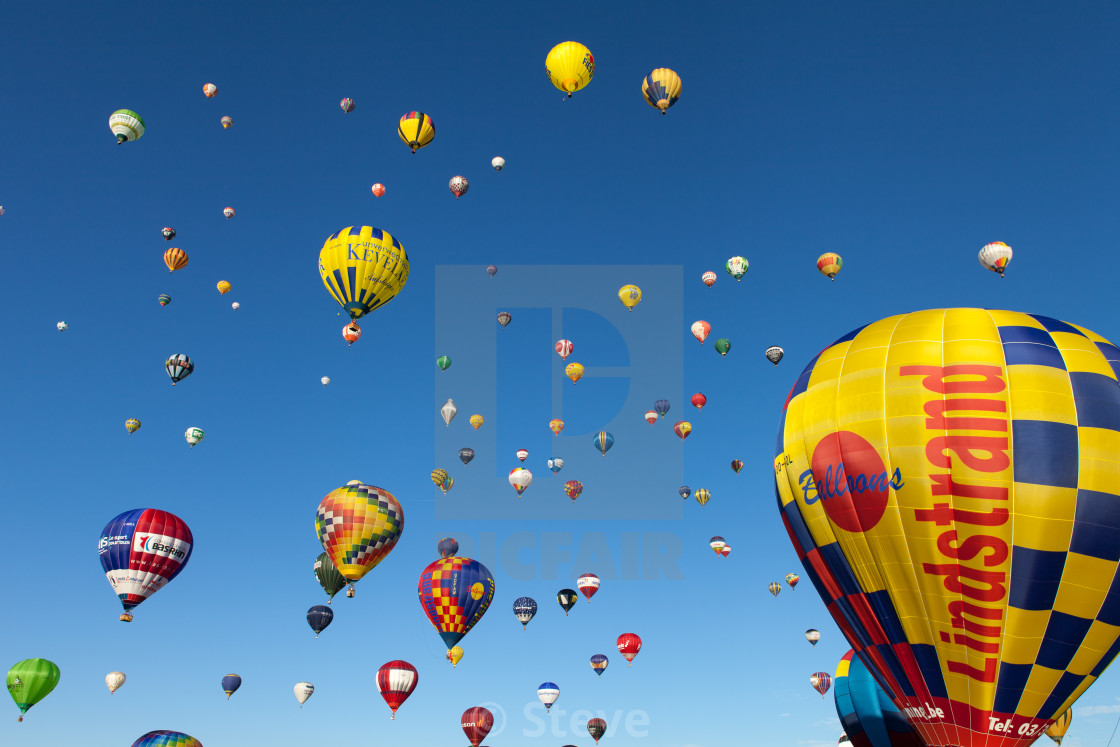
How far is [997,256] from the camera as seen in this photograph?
2675cm

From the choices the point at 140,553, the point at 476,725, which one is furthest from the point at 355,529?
the point at 476,725

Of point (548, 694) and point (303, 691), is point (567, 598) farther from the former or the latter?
point (303, 691)

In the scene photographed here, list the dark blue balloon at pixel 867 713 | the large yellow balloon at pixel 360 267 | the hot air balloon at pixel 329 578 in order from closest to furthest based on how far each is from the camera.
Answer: the dark blue balloon at pixel 867 713, the large yellow balloon at pixel 360 267, the hot air balloon at pixel 329 578

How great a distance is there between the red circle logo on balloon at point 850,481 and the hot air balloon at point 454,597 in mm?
17383

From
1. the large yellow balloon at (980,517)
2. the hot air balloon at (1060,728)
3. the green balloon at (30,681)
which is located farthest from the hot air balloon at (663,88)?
the green balloon at (30,681)

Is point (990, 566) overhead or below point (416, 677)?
overhead

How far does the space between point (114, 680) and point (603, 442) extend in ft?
76.2

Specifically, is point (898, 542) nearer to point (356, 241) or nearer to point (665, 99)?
point (356, 241)

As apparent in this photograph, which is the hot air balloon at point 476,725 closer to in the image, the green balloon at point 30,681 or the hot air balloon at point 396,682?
the hot air balloon at point 396,682

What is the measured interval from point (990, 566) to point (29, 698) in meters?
30.7

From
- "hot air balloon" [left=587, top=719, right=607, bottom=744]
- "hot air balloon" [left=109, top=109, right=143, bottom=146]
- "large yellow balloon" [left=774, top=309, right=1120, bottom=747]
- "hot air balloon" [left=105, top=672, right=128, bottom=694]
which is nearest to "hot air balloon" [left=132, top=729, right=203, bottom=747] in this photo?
"hot air balloon" [left=105, top=672, right=128, bottom=694]

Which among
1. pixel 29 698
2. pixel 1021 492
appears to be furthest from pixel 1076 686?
pixel 29 698

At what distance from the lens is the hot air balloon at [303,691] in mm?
36562

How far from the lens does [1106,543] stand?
38.5 feet
